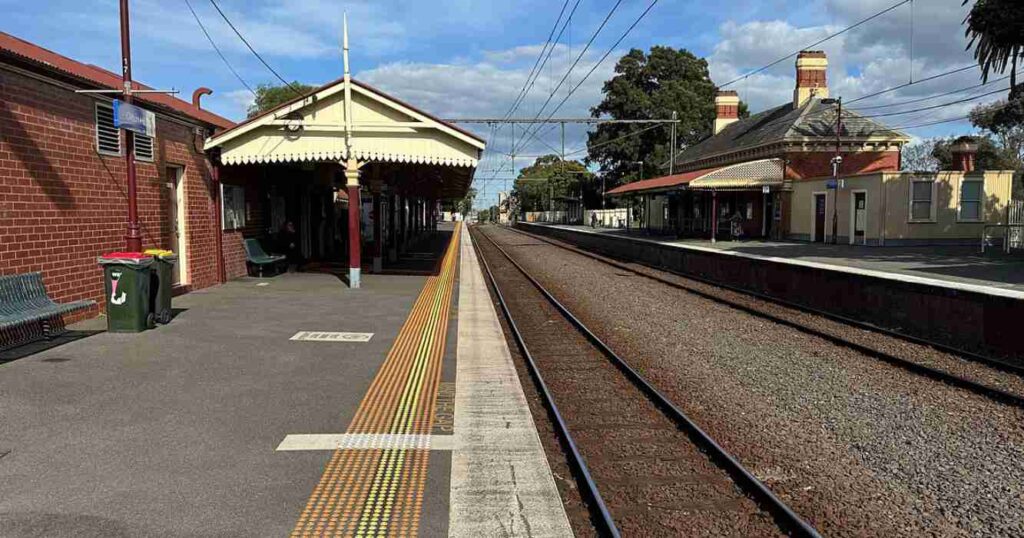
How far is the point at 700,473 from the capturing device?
→ 16.0ft

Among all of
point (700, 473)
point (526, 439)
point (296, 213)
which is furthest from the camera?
point (296, 213)

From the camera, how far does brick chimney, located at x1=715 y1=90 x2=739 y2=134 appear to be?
51.2 meters

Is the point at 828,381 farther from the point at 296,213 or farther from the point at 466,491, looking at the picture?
the point at 296,213

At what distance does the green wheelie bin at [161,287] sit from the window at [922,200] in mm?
25819

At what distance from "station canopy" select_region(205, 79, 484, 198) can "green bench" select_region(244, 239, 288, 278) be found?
7.66 ft

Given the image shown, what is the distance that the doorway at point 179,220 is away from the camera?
1312 centimetres

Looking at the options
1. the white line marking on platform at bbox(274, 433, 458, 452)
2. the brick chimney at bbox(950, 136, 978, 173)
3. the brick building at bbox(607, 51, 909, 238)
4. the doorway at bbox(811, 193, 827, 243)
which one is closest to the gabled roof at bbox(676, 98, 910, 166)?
the brick building at bbox(607, 51, 909, 238)

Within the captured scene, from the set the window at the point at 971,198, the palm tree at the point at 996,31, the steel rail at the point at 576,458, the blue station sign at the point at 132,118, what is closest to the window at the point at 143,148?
the blue station sign at the point at 132,118

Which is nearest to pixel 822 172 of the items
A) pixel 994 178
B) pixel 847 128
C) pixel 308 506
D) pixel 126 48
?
pixel 847 128

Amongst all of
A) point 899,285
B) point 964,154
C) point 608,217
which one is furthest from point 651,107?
point 899,285

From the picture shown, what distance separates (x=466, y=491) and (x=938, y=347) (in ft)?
25.8

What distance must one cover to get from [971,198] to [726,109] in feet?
87.6

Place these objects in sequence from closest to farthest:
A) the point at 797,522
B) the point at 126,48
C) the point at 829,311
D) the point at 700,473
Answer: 1. the point at 797,522
2. the point at 700,473
3. the point at 126,48
4. the point at 829,311

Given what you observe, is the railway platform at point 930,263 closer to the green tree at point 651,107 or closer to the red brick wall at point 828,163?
the red brick wall at point 828,163
